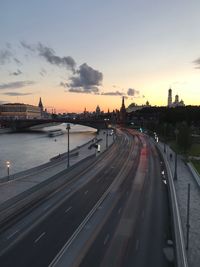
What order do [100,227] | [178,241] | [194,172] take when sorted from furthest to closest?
[194,172] < [100,227] < [178,241]

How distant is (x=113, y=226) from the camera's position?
26547 millimetres

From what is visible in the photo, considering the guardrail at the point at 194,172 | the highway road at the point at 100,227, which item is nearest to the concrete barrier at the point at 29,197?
the highway road at the point at 100,227

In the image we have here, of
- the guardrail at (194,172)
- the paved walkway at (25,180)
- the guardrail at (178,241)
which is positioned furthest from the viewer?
the guardrail at (194,172)

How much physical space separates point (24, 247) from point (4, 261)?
6.91 ft

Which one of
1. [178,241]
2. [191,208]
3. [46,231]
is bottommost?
[46,231]

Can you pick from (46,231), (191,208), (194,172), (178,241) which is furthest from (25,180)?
(178,241)

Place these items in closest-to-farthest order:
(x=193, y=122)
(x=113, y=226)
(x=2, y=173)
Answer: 1. (x=113, y=226)
2. (x=2, y=173)
3. (x=193, y=122)

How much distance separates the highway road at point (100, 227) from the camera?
68.9ft

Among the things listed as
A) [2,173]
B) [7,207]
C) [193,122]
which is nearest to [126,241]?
[7,207]

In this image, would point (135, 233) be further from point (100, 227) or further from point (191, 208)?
point (191, 208)

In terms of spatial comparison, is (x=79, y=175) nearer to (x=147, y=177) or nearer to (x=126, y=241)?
(x=147, y=177)

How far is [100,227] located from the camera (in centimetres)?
2628

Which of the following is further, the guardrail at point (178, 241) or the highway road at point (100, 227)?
the highway road at point (100, 227)

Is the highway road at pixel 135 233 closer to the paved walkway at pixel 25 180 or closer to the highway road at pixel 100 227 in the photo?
the highway road at pixel 100 227
